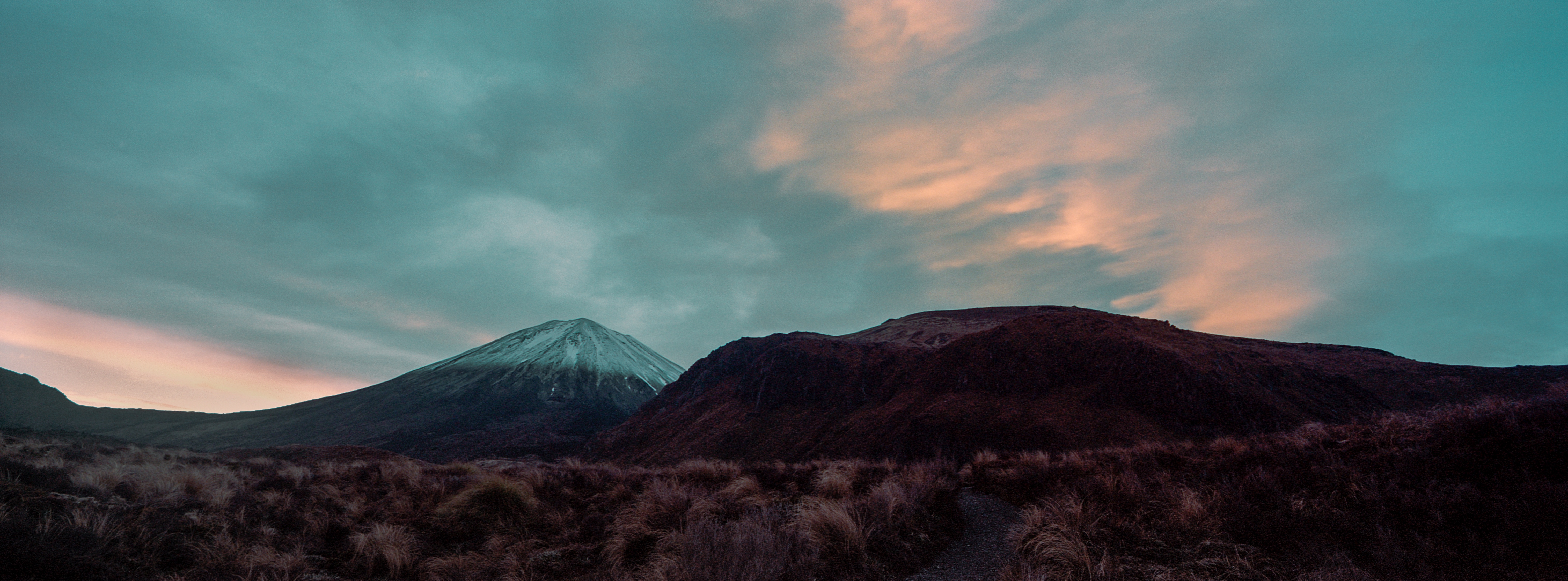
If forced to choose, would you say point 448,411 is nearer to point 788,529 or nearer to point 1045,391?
point 1045,391

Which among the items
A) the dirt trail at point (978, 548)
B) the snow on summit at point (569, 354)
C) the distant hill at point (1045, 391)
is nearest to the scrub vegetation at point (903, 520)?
the dirt trail at point (978, 548)

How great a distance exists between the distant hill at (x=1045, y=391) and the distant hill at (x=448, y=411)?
26479 millimetres

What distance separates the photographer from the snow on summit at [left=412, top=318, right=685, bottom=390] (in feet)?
336

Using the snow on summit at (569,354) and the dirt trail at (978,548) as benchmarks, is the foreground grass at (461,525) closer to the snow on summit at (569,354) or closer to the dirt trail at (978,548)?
the dirt trail at (978,548)

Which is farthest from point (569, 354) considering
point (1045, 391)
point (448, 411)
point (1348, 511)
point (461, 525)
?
point (1348, 511)

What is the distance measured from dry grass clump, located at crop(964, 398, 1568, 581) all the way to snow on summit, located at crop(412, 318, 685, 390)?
105 m

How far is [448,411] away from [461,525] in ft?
278

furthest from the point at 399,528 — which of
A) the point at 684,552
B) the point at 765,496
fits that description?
the point at 765,496

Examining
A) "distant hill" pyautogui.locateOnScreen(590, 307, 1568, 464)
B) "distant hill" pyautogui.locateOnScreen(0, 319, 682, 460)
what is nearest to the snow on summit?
"distant hill" pyautogui.locateOnScreen(0, 319, 682, 460)

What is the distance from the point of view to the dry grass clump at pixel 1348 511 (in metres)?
4.73

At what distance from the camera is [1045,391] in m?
32.2

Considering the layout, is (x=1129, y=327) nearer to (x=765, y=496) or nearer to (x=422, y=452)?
(x=765, y=496)

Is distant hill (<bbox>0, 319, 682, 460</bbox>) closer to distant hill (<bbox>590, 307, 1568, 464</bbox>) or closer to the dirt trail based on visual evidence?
distant hill (<bbox>590, 307, 1568, 464</bbox>)

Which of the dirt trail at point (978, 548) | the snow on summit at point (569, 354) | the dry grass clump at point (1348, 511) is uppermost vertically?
the snow on summit at point (569, 354)
